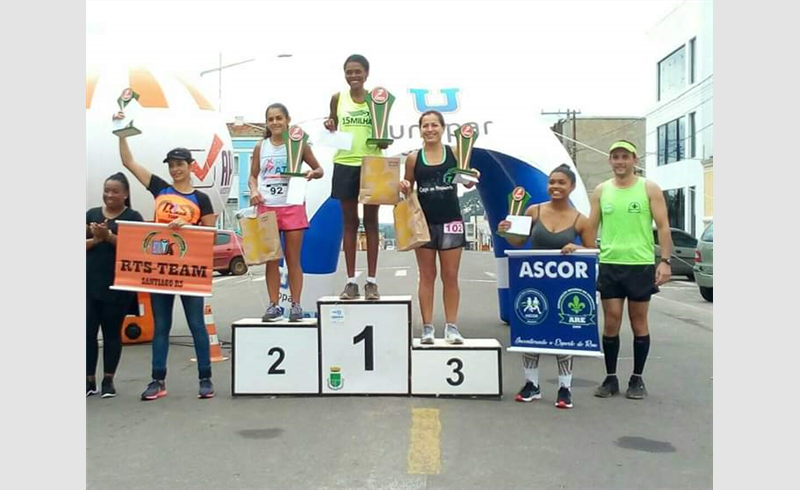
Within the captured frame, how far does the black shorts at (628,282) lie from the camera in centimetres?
596

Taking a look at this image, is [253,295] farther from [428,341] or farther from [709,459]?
[709,459]

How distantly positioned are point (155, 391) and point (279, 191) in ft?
6.43

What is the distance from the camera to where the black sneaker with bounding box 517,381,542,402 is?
19.7 feet

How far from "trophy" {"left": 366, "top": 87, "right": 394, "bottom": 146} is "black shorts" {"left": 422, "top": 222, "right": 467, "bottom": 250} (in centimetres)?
82

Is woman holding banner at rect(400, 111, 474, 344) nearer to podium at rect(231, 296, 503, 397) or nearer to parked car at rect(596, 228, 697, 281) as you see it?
podium at rect(231, 296, 503, 397)

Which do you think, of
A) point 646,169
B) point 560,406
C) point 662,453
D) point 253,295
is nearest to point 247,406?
point 560,406

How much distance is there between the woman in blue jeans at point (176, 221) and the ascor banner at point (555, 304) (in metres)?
2.55

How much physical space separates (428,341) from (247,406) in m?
1.53

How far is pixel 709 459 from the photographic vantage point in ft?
15.1

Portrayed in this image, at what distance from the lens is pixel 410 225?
582 cm

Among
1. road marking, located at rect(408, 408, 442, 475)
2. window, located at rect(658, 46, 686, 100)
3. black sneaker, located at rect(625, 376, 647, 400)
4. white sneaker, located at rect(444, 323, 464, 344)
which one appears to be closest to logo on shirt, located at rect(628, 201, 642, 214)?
black sneaker, located at rect(625, 376, 647, 400)

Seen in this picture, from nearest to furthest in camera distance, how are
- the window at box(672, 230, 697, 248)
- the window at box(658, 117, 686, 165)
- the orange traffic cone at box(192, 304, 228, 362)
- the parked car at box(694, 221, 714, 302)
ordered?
the orange traffic cone at box(192, 304, 228, 362) → the parked car at box(694, 221, 714, 302) → the window at box(672, 230, 697, 248) → the window at box(658, 117, 686, 165)

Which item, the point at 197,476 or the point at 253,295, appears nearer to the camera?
the point at 197,476

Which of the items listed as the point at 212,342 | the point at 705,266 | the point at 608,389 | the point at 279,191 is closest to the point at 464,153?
the point at 279,191
